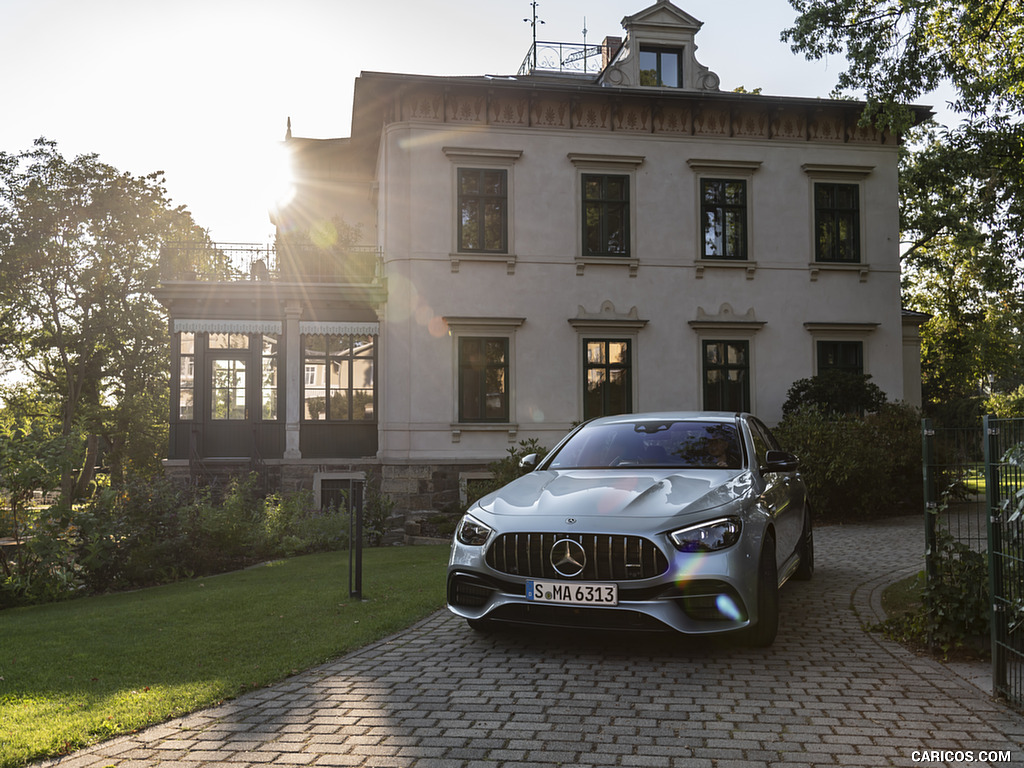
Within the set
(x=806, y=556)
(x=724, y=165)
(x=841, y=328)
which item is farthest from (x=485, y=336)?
(x=806, y=556)

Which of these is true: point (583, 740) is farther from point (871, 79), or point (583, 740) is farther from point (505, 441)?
point (871, 79)

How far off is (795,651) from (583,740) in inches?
97.3

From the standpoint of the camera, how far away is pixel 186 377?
19641 mm

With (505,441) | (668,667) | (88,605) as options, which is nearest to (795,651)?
(668,667)

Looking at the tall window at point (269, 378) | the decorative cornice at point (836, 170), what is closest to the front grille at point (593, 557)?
the tall window at point (269, 378)

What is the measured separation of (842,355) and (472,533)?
17.5 m

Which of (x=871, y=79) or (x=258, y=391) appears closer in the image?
(x=871, y=79)

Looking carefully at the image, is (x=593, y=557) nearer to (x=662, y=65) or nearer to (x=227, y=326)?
(x=227, y=326)

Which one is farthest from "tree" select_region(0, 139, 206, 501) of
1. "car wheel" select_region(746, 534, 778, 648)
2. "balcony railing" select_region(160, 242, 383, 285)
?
"car wheel" select_region(746, 534, 778, 648)

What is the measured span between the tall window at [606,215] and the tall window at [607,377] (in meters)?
2.23

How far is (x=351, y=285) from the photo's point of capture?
19.3 meters

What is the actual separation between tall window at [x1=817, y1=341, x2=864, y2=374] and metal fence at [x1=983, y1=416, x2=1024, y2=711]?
56.0 ft

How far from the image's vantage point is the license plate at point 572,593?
5383 mm

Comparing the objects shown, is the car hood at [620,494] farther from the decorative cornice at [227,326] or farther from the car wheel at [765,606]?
the decorative cornice at [227,326]
